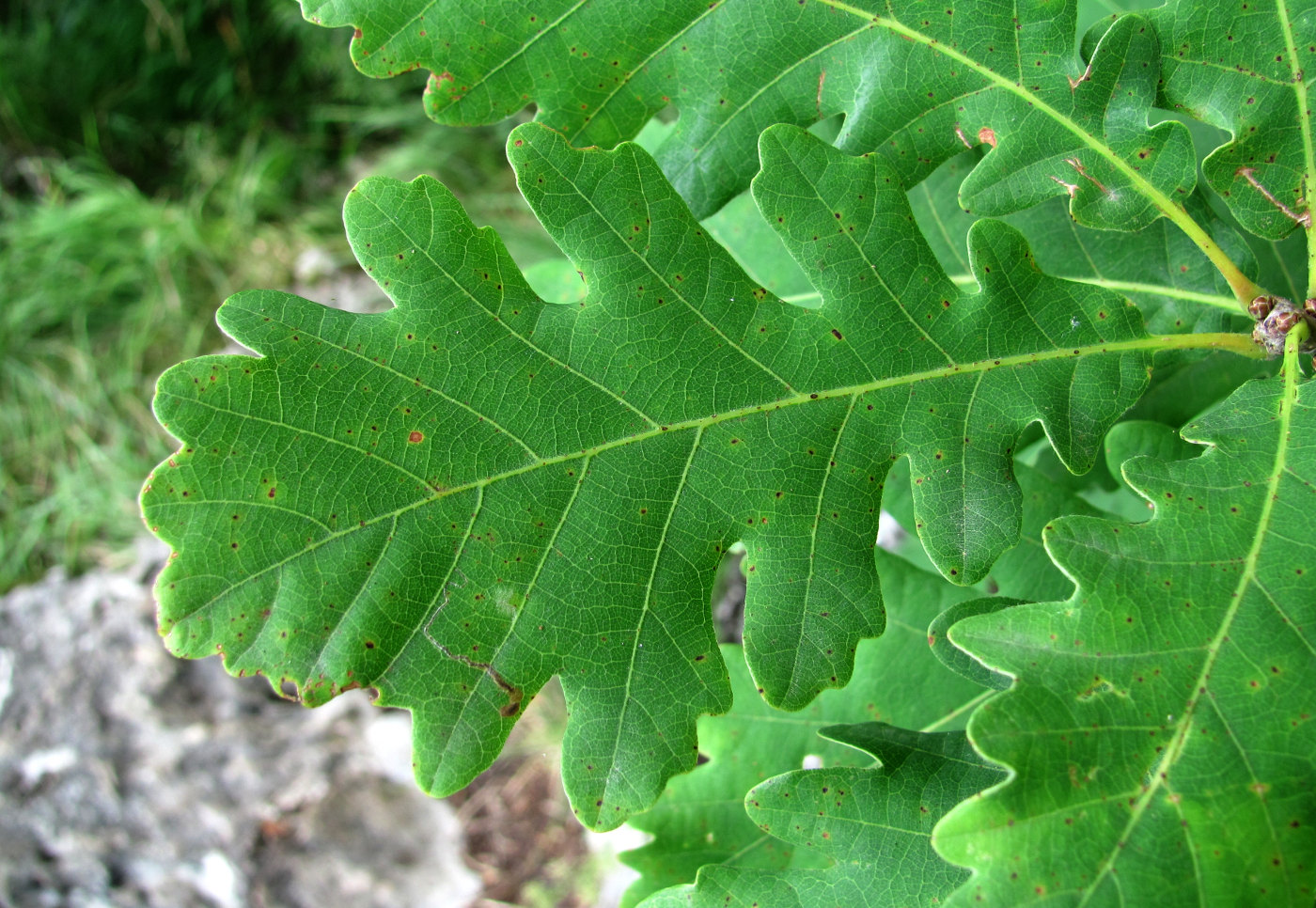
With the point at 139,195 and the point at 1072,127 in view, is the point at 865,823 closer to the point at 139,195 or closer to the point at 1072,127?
the point at 1072,127

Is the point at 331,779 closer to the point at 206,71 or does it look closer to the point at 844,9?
the point at 844,9

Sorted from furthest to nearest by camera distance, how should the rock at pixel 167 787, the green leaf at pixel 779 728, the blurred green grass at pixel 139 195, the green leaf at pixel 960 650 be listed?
the blurred green grass at pixel 139 195
the rock at pixel 167 787
the green leaf at pixel 779 728
the green leaf at pixel 960 650

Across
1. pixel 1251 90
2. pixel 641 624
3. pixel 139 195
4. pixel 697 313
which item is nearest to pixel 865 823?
pixel 641 624

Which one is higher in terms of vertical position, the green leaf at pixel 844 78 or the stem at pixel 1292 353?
the green leaf at pixel 844 78

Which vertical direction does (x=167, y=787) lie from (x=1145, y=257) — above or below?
below

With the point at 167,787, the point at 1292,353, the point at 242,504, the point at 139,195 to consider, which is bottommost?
the point at 167,787

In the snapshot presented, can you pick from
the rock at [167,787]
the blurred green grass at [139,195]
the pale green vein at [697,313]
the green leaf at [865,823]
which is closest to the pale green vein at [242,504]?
the pale green vein at [697,313]

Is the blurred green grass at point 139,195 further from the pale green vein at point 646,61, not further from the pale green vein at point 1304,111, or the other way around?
the pale green vein at point 1304,111
